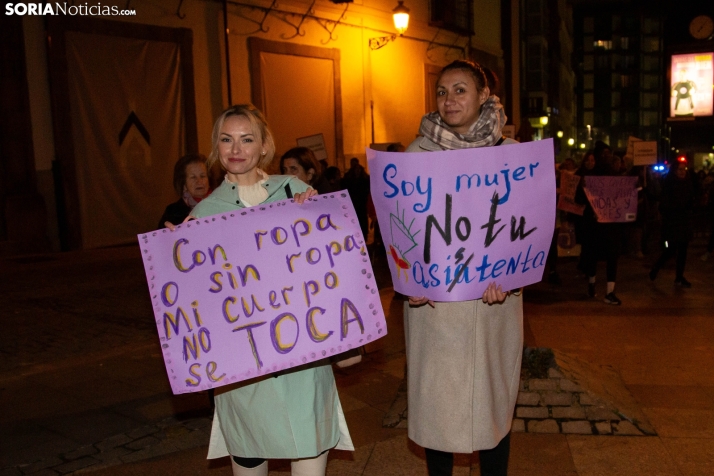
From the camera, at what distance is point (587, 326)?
7.45m

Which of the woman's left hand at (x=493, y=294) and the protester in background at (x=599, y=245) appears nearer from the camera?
the woman's left hand at (x=493, y=294)

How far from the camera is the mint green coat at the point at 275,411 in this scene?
2803 millimetres

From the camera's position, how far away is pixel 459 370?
9.55 ft

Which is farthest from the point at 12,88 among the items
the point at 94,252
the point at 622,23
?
the point at 622,23

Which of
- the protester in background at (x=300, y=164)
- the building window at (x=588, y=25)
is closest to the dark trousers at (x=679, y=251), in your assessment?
the protester in background at (x=300, y=164)

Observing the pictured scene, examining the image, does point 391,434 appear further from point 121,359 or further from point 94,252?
point 94,252

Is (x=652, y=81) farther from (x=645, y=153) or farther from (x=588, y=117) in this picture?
(x=645, y=153)

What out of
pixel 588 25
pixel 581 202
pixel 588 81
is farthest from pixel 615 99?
pixel 581 202

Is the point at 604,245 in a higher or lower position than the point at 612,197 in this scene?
lower

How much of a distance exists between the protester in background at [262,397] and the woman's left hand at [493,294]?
26.1 inches

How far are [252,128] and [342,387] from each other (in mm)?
3081

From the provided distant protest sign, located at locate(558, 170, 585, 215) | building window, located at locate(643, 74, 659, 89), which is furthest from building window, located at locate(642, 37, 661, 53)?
distant protest sign, located at locate(558, 170, 585, 215)

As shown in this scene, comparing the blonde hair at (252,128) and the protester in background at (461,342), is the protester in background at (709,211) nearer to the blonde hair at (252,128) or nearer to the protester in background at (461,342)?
the protester in background at (461,342)

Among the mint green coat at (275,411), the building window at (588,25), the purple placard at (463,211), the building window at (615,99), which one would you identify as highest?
the building window at (588,25)
